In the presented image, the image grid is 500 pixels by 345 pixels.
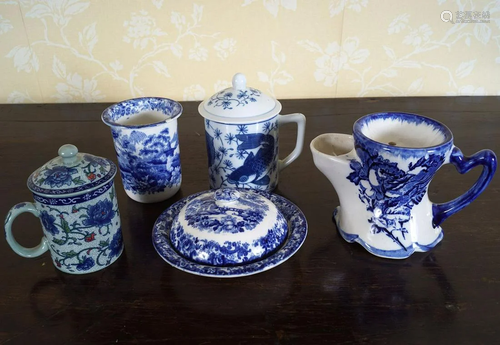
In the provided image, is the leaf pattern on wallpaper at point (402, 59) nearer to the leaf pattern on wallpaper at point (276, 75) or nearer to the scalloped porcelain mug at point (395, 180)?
the leaf pattern on wallpaper at point (276, 75)

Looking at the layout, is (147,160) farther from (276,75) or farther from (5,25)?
(5,25)

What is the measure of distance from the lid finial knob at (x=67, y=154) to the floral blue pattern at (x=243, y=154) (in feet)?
0.68

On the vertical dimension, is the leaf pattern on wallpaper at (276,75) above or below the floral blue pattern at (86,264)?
above

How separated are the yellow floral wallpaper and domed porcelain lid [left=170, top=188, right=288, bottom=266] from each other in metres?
0.60

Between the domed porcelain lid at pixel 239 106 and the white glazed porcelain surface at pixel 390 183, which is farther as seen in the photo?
the domed porcelain lid at pixel 239 106

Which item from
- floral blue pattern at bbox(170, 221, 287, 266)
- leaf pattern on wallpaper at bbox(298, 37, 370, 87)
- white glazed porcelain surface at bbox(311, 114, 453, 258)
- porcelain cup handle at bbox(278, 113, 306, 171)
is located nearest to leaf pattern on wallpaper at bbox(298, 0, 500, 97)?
leaf pattern on wallpaper at bbox(298, 37, 370, 87)

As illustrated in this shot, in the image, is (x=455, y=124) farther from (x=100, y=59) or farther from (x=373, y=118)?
(x=100, y=59)

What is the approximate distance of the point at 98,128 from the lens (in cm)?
93

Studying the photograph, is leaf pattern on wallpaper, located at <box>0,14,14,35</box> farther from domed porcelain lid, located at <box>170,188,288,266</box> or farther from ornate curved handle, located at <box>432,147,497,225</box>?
ornate curved handle, located at <box>432,147,497,225</box>

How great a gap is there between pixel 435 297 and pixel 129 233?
1.35ft

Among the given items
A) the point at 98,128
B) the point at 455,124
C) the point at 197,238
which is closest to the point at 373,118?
the point at 197,238

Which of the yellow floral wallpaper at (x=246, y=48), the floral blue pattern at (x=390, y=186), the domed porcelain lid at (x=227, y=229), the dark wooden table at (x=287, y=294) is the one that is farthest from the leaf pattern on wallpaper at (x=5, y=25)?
the floral blue pattern at (x=390, y=186)

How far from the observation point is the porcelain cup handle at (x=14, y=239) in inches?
19.7

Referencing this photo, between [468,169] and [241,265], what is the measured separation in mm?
300
